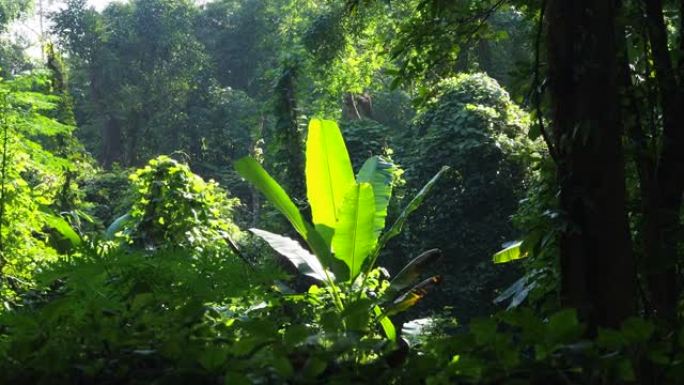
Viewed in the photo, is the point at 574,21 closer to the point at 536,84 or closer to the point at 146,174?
the point at 536,84

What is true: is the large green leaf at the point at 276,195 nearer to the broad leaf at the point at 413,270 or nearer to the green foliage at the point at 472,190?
the broad leaf at the point at 413,270

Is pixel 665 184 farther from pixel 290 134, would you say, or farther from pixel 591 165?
pixel 290 134

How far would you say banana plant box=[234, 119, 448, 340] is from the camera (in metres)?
4.39

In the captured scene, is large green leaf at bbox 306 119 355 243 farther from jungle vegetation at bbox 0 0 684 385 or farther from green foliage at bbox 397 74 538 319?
green foliage at bbox 397 74 538 319

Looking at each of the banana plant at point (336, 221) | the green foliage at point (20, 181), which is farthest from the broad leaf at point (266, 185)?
the green foliage at point (20, 181)

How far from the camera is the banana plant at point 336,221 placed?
4387mm

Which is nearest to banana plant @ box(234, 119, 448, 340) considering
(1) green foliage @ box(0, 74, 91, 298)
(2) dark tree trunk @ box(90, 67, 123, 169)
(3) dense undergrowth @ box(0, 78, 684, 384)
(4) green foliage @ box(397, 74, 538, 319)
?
(1) green foliage @ box(0, 74, 91, 298)

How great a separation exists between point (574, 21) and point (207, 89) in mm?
22952

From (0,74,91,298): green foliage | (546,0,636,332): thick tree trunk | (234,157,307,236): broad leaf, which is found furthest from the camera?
(0,74,91,298): green foliage

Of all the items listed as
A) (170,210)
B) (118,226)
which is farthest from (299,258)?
(118,226)

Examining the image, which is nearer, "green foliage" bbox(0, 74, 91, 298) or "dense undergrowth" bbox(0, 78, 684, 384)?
"dense undergrowth" bbox(0, 78, 684, 384)

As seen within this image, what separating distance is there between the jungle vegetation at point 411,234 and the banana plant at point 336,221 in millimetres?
14

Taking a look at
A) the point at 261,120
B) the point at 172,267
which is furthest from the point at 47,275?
the point at 261,120

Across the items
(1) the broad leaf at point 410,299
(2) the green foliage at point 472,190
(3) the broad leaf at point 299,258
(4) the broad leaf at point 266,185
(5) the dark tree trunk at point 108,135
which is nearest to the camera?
→ (1) the broad leaf at point 410,299
